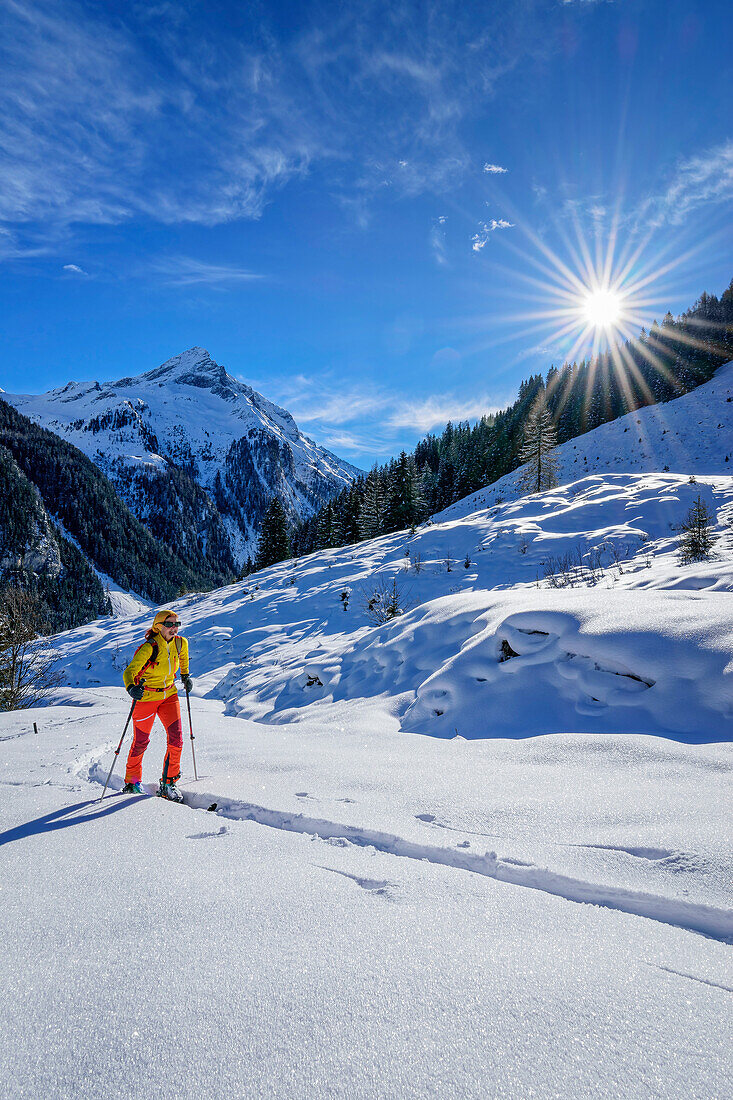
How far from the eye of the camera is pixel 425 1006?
146cm

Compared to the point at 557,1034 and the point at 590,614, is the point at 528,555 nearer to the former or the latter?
the point at 590,614

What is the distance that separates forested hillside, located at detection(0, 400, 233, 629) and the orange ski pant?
93834mm

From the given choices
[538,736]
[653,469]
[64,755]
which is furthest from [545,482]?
[64,755]

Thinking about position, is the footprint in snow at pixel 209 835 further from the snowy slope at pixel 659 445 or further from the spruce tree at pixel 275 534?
the spruce tree at pixel 275 534

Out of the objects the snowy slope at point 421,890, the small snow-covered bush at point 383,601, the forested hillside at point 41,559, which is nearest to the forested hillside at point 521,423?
the small snow-covered bush at point 383,601

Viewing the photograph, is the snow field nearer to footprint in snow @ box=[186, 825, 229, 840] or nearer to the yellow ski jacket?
footprint in snow @ box=[186, 825, 229, 840]

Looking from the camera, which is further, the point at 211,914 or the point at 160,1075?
the point at 211,914

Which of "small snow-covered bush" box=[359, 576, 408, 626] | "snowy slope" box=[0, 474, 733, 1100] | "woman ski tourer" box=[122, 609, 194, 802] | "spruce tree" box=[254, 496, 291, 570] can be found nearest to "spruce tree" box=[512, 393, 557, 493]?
"spruce tree" box=[254, 496, 291, 570]

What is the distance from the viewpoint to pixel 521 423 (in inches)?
2554

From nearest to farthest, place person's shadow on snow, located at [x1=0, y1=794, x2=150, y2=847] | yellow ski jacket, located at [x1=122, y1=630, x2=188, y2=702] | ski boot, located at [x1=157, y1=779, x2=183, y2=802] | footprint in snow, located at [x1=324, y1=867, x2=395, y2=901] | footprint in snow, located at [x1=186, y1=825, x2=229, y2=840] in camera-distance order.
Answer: footprint in snow, located at [x1=324, y1=867, x2=395, y2=901], footprint in snow, located at [x1=186, y1=825, x2=229, y2=840], person's shadow on snow, located at [x1=0, y1=794, x2=150, y2=847], ski boot, located at [x1=157, y1=779, x2=183, y2=802], yellow ski jacket, located at [x1=122, y1=630, x2=188, y2=702]

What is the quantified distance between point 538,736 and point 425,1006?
3445 mm

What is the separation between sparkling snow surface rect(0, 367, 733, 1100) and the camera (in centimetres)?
129

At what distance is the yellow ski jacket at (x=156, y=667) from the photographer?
446 cm

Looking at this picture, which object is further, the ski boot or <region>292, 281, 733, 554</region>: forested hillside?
<region>292, 281, 733, 554</region>: forested hillside
